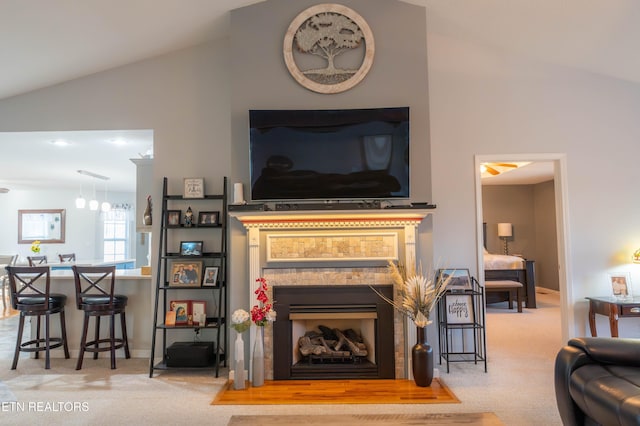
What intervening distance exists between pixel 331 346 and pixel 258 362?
702mm

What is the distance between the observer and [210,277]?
161 inches

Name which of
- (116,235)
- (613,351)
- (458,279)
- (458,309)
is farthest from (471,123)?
(116,235)

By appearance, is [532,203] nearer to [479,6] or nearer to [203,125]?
[479,6]

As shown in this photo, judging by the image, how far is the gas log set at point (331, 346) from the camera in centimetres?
368

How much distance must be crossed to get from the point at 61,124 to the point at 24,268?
1.54 metres

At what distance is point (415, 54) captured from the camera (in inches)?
149

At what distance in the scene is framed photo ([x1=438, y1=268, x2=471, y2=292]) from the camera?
4.00 metres

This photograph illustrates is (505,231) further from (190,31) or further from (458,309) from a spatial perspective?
(190,31)

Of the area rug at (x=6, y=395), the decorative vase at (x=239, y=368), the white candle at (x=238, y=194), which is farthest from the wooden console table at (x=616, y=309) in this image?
the area rug at (x=6, y=395)

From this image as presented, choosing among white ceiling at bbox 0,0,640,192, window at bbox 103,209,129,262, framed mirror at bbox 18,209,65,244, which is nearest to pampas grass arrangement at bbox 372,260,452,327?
white ceiling at bbox 0,0,640,192

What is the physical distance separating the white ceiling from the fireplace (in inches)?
103

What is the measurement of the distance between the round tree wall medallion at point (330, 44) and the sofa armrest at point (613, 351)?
8.87ft

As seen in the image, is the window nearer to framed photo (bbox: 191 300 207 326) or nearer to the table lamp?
framed photo (bbox: 191 300 207 326)

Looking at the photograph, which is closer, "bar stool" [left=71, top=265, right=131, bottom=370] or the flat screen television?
the flat screen television
